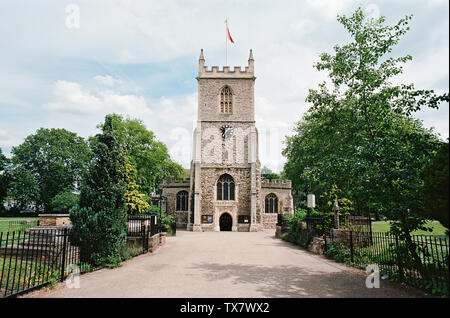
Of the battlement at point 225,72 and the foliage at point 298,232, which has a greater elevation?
the battlement at point 225,72

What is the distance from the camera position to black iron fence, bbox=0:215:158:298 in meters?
5.78

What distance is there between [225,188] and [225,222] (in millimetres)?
3637

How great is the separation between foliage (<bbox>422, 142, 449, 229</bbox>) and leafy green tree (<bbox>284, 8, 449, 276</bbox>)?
1330 mm

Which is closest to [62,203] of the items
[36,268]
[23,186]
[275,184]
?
[23,186]

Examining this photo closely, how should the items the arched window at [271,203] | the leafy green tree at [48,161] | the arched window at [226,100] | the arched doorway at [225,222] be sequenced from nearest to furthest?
the arched doorway at [225,222]
the arched window at [226,100]
the arched window at [271,203]
the leafy green tree at [48,161]

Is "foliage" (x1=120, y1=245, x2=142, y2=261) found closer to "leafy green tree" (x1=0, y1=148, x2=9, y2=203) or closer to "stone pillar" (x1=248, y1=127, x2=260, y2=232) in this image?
"stone pillar" (x1=248, y1=127, x2=260, y2=232)

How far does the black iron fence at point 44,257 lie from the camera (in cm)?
578

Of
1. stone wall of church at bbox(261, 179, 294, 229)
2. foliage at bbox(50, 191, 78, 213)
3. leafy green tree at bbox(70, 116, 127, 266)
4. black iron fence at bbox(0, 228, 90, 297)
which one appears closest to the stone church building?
stone wall of church at bbox(261, 179, 294, 229)

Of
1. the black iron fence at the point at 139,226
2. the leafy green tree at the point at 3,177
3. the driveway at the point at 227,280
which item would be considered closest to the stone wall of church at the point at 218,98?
the black iron fence at the point at 139,226

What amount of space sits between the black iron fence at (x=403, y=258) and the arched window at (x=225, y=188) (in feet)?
53.7

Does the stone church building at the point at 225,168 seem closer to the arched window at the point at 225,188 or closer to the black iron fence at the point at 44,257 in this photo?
the arched window at the point at 225,188
